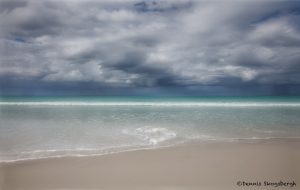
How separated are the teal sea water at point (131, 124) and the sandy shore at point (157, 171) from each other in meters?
0.17

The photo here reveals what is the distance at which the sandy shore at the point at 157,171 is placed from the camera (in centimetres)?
261

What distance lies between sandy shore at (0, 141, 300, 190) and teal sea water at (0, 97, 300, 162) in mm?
171

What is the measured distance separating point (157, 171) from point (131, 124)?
1.03m

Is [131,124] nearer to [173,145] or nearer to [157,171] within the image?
[173,145]

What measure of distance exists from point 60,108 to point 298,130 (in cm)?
372

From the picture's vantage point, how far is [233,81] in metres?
3.59

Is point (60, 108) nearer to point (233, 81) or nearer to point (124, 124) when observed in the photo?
point (124, 124)

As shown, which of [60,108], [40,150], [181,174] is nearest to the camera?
[181,174]

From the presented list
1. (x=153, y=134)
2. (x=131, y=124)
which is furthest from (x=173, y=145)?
(x=131, y=124)

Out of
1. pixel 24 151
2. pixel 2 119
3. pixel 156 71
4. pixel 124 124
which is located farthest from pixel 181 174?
pixel 2 119

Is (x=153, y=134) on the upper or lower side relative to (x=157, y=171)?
upper

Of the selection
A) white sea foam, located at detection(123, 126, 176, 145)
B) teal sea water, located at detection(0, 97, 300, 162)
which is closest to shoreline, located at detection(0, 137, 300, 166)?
teal sea water, located at detection(0, 97, 300, 162)

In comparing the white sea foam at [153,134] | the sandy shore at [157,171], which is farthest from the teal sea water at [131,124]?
the sandy shore at [157,171]

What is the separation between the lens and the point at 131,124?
3.60 metres
